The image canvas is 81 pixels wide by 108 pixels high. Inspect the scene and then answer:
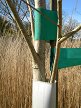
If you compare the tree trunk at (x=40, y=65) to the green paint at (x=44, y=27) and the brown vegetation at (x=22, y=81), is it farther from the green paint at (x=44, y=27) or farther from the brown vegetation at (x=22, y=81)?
the brown vegetation at (x=22, y=81)

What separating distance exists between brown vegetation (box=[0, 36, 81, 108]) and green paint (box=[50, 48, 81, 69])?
592mm

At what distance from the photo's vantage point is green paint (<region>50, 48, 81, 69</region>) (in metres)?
0.70

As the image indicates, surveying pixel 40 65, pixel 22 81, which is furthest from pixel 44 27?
pixel 22 81

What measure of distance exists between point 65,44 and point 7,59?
39 cm

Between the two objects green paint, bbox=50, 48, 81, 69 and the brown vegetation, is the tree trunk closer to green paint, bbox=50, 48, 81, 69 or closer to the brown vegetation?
green paint, bbox=50, 48, 81, 69

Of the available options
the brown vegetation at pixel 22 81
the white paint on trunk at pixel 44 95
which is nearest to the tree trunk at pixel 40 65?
the white paint on trunk at pixel 44 95

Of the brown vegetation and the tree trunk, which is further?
the brown vegetation

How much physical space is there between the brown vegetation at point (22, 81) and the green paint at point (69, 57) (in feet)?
1.94

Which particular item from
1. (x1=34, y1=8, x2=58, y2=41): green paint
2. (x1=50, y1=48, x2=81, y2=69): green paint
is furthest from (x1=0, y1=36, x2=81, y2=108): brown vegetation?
(x1=34, y1=8, x2=58, y2=41): green paint

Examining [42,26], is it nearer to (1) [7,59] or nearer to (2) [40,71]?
(2) [40,71]

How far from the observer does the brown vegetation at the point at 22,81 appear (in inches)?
56.8

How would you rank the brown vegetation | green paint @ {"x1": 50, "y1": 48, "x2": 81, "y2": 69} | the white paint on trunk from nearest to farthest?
the white paint on trunk < green paint @ {"x1": 50, "y1": 48, "x2": 81, "y2": 69} < the brown vegetation

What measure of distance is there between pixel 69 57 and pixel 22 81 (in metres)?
0.78

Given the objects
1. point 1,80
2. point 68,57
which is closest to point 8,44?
point 1,80
